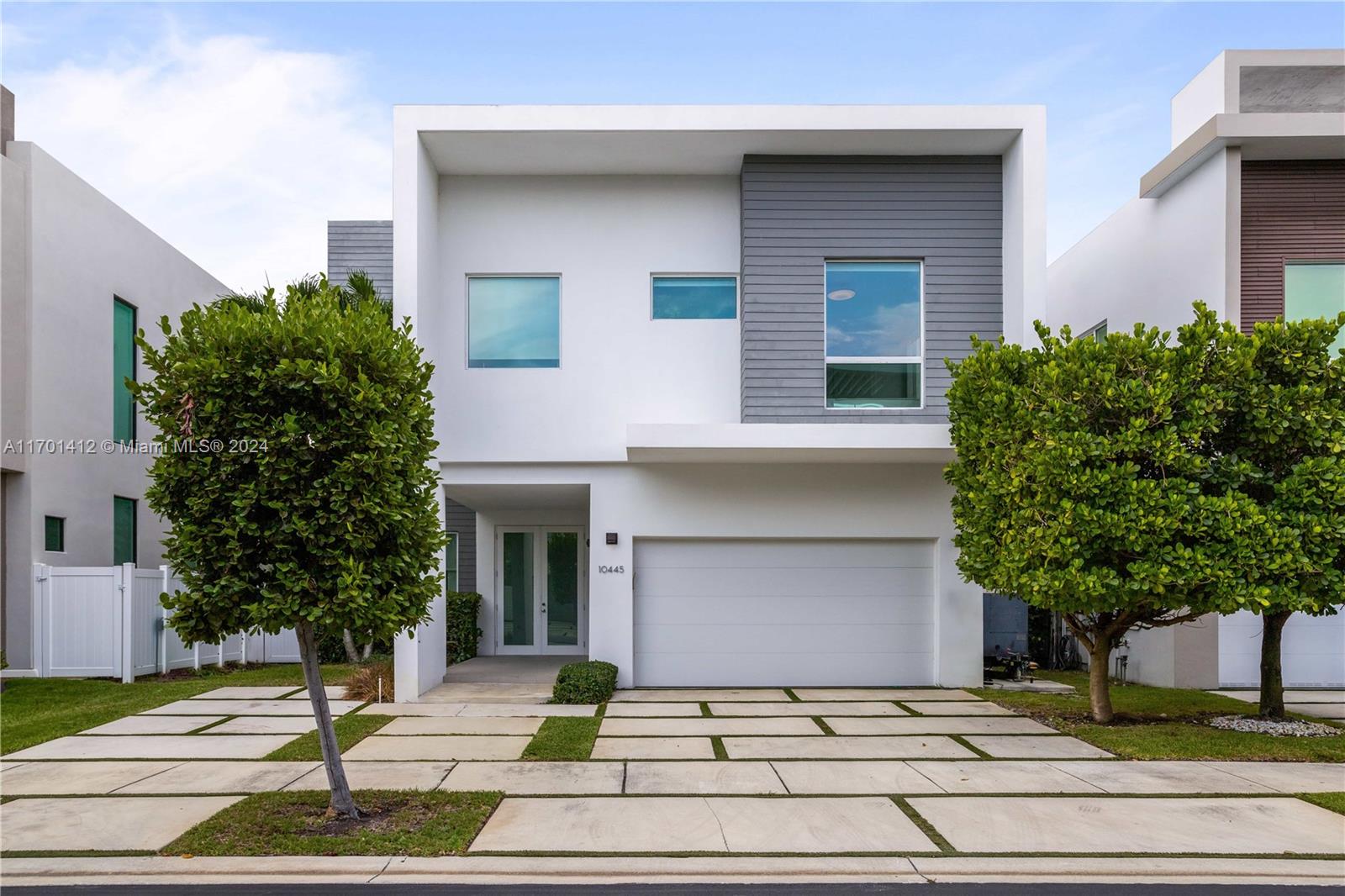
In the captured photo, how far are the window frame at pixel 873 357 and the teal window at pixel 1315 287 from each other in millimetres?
5089

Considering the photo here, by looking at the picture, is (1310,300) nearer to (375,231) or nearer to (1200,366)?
(1200,366)

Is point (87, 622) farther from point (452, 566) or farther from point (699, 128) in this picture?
point (699, 128)

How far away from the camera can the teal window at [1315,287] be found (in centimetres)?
1333

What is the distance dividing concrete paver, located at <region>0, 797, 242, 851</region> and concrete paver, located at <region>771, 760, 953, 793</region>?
4587 millimetres

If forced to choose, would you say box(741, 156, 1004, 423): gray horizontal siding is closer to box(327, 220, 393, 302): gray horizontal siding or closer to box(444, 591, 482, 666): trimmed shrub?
box(444, 591, 482, 666): trimmed shrub

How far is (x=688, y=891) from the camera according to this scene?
18.7ft

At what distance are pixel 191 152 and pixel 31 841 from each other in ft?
38.7

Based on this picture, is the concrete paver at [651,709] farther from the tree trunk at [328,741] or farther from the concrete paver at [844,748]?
the tree trunk at [328,741]

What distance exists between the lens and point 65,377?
1474cm

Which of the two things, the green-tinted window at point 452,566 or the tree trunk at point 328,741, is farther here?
the green-tinted window at point 452,566

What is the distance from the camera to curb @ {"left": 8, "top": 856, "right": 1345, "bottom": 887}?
5.87 metres

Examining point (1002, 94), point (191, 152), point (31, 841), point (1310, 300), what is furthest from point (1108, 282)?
point (31, 841)

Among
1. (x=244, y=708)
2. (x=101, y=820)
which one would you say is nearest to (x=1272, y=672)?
(x=101, y=820)

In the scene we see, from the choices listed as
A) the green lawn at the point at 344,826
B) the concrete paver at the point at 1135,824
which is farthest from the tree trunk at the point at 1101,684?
the green lawn at the point at 344,826
